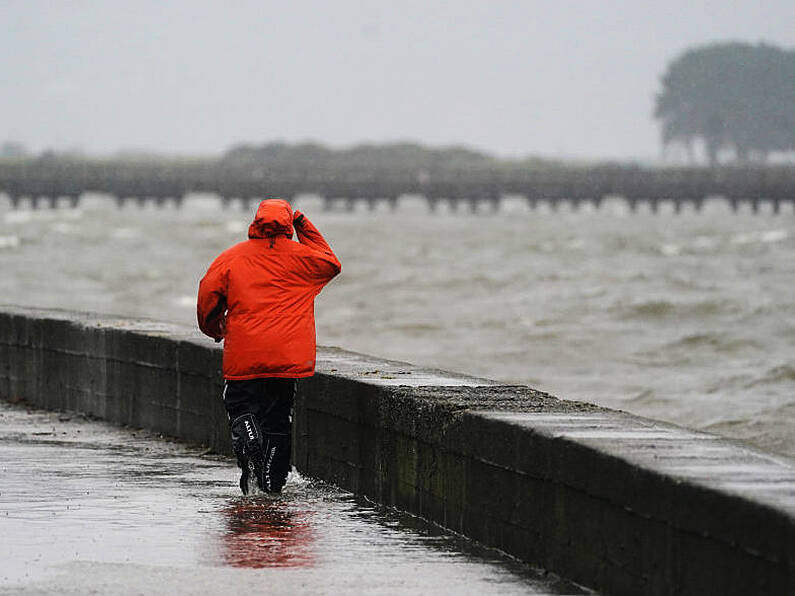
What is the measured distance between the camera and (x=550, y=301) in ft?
163

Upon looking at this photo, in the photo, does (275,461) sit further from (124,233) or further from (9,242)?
(124,233)

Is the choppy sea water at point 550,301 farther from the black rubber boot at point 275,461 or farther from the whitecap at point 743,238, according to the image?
the black rubber boot at point 275,461

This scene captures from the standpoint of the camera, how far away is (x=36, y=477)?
8984 mm

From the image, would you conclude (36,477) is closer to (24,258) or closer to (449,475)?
(449,475)

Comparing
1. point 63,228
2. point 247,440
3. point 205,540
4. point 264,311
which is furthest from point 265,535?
point 63,228

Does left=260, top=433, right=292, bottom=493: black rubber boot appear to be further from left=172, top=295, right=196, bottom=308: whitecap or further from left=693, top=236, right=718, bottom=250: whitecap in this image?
left=693, top=236, right=718, bottom=250: whitecap

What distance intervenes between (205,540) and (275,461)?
1174 mm

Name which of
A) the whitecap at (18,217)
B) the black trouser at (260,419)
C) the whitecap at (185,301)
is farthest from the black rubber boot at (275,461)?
the whitecap at (18,217)

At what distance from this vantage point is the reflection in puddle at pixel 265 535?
22.1ft

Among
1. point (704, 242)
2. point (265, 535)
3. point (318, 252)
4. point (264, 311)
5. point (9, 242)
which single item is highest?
point (318, 252)

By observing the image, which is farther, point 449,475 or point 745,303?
point 745,303

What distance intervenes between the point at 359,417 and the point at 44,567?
231 cm

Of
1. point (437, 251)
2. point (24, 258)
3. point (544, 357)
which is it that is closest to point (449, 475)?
point (544, 357)

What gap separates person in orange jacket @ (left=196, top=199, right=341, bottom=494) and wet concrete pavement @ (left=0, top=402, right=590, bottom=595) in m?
0.46
